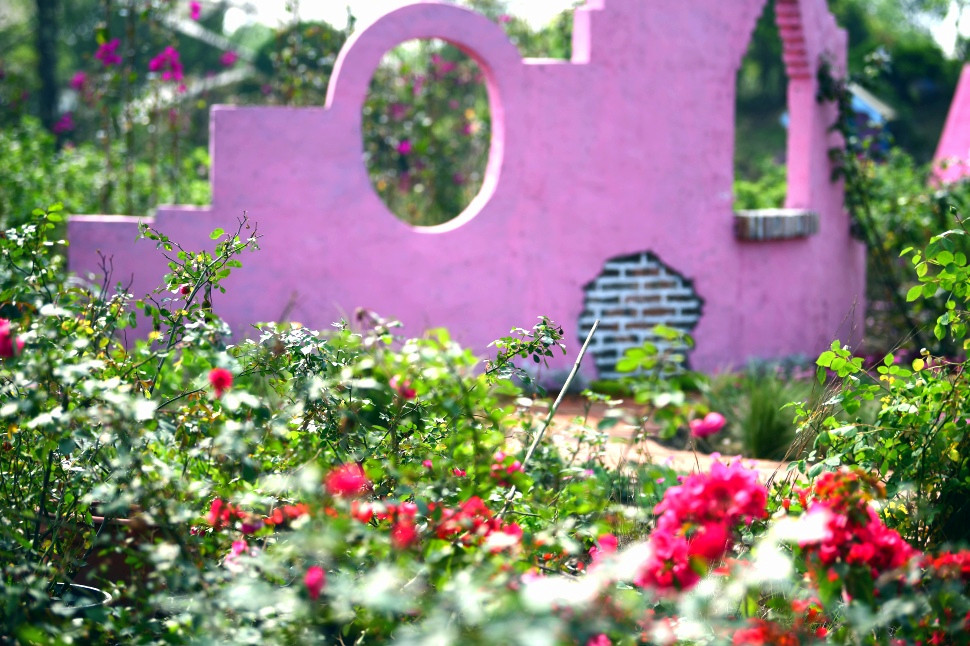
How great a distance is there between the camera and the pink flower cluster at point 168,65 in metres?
6.87

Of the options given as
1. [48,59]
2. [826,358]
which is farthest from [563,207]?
[48,59]

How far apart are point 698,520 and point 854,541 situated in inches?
11.9

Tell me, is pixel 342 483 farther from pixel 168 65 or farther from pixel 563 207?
pixel 168 65

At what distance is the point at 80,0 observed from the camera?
26031 millimetres

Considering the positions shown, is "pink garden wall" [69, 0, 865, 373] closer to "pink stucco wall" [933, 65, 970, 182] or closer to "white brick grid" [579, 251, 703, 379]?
"white brick grid" [579, 251, 703, 379]

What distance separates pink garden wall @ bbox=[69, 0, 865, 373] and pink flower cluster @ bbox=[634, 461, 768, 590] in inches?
155

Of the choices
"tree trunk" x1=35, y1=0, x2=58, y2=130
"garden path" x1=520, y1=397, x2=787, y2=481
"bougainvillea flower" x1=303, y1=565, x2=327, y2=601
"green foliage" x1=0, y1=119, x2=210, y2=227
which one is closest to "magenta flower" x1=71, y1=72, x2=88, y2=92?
"green foliage" x1=0, y1=119, x2=210, y2=227

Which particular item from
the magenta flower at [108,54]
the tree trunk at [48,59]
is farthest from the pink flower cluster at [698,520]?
the tree trunk at [48,59]

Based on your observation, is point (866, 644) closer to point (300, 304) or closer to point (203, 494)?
point (203, 494)

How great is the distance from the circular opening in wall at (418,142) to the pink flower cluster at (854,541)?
610 centimetres

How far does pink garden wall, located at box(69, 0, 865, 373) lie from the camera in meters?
5.55

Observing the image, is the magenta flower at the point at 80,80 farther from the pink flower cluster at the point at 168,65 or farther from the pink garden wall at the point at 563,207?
the pink garden wall at the point at 563,207

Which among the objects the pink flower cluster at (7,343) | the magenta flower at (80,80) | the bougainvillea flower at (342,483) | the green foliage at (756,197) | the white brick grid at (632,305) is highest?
the magenta flower at (80,80)

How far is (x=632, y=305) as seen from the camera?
6.45 m
